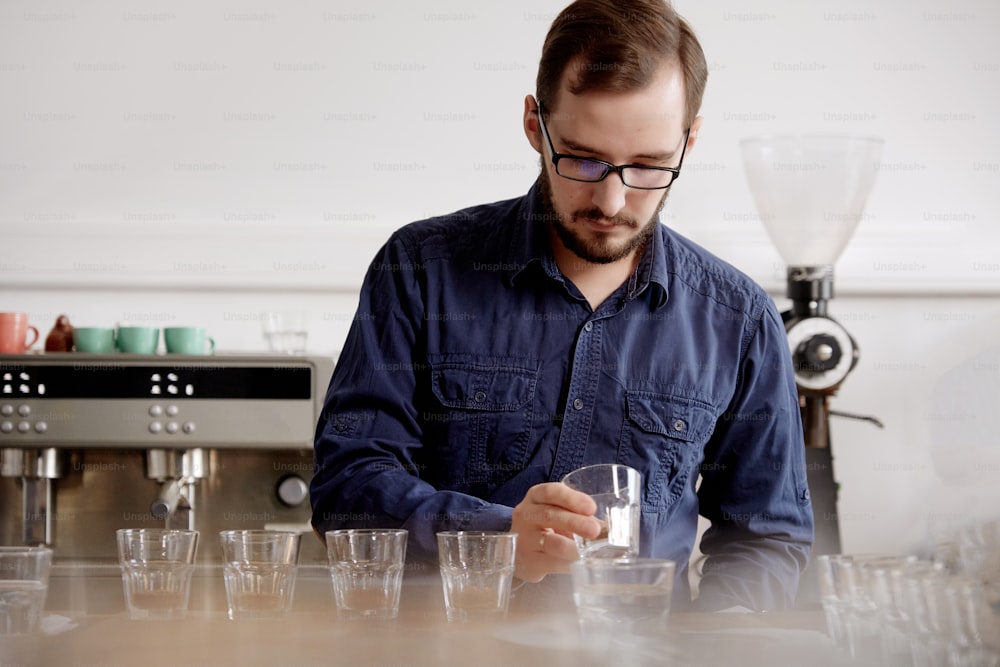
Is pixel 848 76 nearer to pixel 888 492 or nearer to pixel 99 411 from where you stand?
pixel 888 492

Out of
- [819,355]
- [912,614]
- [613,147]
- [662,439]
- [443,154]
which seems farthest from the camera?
[443,154]

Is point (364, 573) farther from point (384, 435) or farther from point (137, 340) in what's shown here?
point (137, 340)

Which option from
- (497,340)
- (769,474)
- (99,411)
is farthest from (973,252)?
(99,411)

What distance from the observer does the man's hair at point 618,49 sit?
1551mm

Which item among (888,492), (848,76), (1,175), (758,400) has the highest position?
(848,76)

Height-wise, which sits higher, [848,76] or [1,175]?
[848,76]

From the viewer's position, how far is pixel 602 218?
1.58 m

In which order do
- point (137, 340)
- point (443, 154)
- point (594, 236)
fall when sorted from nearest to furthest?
point (594, 236)
point (137, 340)
point (443, 154)

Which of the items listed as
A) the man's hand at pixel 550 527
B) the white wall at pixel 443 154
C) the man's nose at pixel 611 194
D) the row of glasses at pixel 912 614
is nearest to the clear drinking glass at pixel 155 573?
the man's hand at pixel 550 527

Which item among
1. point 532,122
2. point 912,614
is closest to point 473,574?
point 912,614

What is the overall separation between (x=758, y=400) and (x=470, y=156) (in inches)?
52.9

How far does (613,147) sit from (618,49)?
151 mm

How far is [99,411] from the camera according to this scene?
2.46 metres

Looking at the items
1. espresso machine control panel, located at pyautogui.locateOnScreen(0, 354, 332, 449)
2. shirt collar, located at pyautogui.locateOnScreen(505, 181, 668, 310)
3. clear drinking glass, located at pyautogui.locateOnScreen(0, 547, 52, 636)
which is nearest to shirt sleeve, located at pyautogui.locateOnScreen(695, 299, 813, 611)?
shirt collar, located at pyautogui.locateOnScreen(505, 181, 668, 310)
